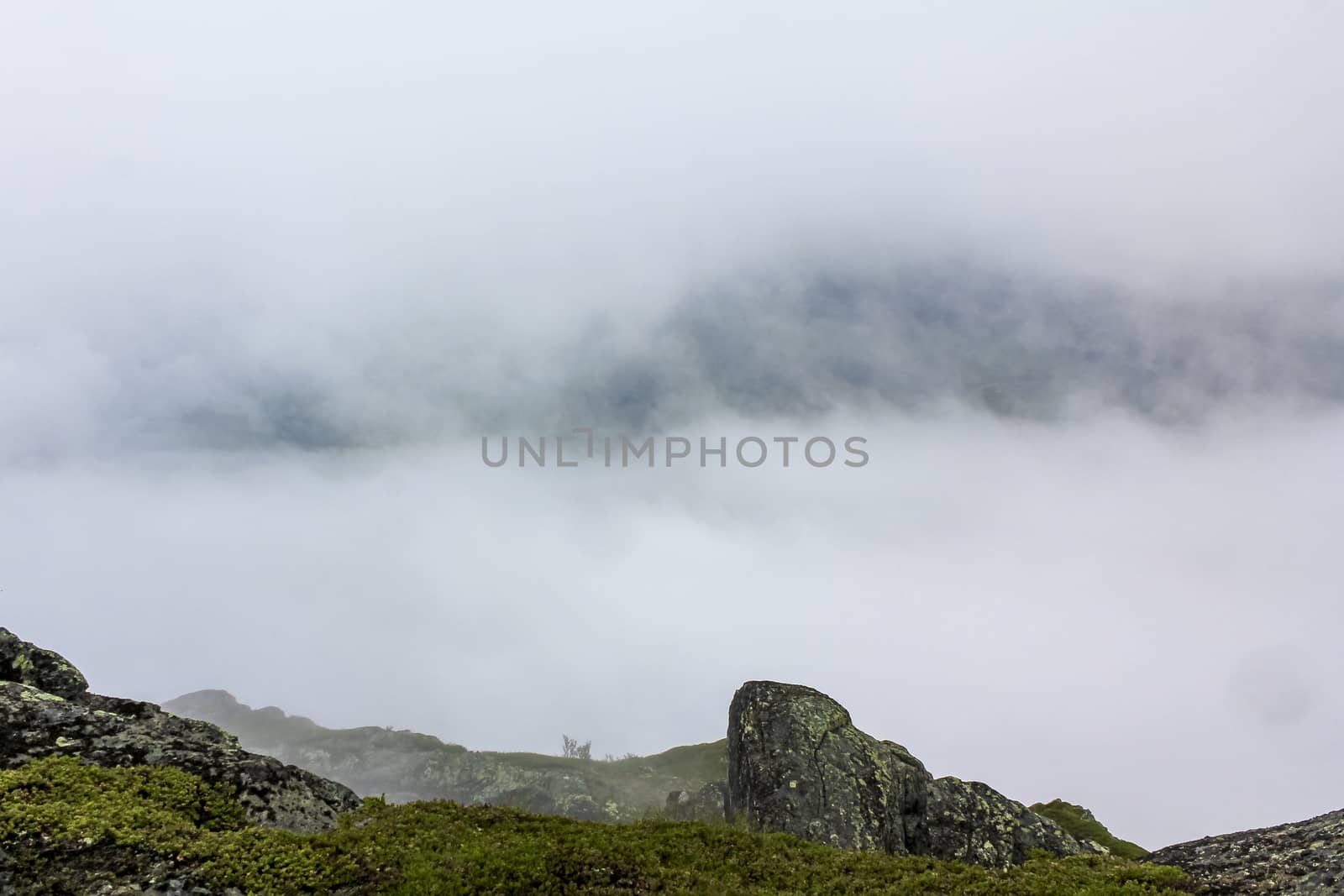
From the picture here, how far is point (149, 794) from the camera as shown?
19109 mm

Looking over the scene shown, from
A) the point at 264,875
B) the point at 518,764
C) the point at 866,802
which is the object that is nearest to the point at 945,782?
the point at 866,802

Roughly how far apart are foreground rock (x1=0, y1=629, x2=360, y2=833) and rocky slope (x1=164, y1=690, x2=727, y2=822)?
197 feet

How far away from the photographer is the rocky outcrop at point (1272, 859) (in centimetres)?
1634

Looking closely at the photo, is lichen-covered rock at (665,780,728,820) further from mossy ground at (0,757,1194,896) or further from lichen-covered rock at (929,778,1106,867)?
mossy ground at (0,757,1194,896)

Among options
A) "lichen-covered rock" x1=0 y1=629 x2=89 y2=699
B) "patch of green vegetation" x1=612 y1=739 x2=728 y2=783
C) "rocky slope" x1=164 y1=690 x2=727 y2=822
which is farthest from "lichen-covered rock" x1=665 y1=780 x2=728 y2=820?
"patch of green vegetation" x1=612 y1=739 x2=728 y2=783

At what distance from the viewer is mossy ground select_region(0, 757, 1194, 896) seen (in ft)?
52.4

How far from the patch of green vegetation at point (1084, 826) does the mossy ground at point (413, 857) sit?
23986 millimetres

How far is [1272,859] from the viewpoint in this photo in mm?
17797

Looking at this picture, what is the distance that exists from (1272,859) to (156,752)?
98.4ft

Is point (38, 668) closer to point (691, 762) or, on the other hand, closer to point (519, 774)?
point (691, 762)

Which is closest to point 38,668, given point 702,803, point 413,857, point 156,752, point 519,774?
point 156,752

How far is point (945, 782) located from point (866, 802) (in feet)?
17.8

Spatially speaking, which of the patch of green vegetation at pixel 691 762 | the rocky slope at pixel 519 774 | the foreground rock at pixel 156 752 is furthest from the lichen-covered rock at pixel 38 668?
the patch of green vegetation at pixel 691 762

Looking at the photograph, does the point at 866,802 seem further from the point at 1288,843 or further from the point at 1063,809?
the point at 1063,809
